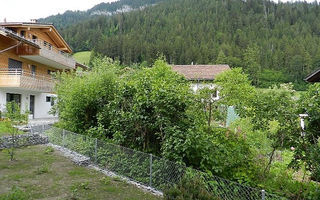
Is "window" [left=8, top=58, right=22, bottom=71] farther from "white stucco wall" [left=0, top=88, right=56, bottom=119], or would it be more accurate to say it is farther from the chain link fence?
the chain link fence

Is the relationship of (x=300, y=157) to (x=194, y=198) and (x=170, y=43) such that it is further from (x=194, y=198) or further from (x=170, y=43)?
(x=170, y=43)

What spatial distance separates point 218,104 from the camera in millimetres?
7785

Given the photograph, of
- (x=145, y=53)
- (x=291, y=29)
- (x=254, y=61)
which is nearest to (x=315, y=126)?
(x=254, y=61)

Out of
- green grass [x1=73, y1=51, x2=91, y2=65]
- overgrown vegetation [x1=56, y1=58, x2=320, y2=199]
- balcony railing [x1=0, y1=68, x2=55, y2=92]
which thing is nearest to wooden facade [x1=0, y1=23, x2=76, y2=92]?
balcony railing [x1=0, y1=68, x2=55, y2=92]

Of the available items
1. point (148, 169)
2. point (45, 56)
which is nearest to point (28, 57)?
point (45, 56)

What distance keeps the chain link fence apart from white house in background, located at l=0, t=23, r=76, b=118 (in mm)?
10489

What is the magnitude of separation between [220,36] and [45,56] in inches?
2915

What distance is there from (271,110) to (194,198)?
281 centimetres

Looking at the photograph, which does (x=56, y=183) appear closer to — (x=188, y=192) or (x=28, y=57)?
(x=188, y=192)

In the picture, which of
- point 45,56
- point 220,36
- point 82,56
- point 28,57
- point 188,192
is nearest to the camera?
point 188,192

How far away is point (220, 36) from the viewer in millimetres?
86812

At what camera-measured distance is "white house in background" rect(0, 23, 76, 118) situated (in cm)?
1828

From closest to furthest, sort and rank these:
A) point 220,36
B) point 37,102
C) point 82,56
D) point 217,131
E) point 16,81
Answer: point 217,131
point 16,81
point 37,102
point 82,56
point 220,36

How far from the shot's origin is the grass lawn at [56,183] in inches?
223
